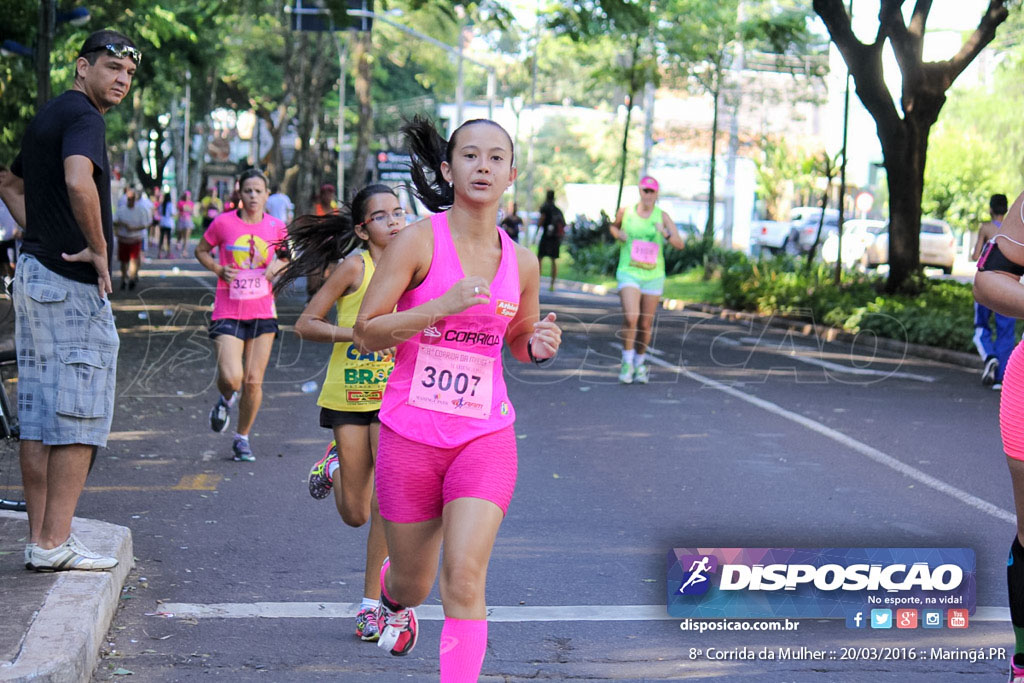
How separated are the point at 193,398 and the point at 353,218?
22.2ft

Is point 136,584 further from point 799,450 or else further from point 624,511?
point 799,450

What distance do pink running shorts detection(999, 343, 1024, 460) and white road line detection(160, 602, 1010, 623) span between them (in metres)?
1.52

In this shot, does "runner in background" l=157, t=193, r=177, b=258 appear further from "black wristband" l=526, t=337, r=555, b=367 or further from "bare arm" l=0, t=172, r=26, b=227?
"black wristband" l=526, t=337, r=555, b=367

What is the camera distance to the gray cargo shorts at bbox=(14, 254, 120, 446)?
5.45 metres

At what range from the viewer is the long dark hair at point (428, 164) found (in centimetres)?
519

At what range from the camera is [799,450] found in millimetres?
9914

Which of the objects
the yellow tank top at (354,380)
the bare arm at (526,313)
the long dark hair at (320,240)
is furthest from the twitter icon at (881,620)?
the long dark hair at (320,240)

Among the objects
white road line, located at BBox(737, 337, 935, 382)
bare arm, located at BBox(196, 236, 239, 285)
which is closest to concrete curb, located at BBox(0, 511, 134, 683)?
bare arm, located at BBox(196, 236, 239, 285)

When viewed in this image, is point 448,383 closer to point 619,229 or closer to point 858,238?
point 619,229

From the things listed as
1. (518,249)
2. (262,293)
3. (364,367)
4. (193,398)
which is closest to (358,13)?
(193,398)

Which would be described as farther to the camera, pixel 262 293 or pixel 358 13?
pixel 358 13

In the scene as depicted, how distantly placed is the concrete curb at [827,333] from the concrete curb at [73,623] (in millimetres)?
12781

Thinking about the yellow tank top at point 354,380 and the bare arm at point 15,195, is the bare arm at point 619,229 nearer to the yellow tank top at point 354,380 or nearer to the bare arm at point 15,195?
the yellow tank top at point 354,380

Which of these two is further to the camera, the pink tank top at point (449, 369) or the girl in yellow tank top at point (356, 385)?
the girl in yellow tank top at point (356, 385)
